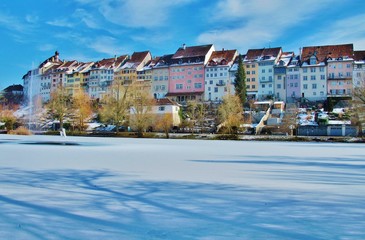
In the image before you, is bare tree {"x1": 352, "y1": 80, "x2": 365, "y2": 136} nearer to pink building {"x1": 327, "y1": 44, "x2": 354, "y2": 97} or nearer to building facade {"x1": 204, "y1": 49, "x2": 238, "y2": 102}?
pink building {"x1": 327, "y1": 44, "x2": 354, "y2": 97}

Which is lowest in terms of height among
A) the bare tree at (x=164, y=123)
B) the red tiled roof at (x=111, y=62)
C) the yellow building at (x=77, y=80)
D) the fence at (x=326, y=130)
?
the fence at (x=326, y=130)

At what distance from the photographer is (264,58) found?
73625 mm

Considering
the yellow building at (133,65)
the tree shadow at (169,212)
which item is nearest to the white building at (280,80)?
the yellow building at (133,65)

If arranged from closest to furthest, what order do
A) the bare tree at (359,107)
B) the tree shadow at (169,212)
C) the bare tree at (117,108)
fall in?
the tree shadow at (169,212), the bare tree at (359,107), the bare tree at (117,108)

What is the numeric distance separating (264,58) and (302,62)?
827cm

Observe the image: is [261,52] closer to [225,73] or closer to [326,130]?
[225,73]

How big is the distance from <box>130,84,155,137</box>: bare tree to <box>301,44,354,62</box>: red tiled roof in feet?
143

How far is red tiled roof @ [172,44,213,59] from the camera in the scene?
3161 inches

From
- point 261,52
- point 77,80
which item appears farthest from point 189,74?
point 77,80

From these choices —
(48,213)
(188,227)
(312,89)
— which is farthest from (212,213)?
(312,89)

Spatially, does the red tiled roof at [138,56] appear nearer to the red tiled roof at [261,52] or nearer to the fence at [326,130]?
the red tiled roof at [261,52]

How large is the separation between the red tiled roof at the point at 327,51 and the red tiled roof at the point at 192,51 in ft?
75.2

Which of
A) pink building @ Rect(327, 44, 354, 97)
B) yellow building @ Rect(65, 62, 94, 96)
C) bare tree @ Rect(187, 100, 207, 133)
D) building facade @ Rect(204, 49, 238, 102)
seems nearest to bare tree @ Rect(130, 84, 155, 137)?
bare tree @ Rect(187, 100, 207, 133)

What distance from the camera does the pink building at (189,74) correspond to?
7806 centimetres
